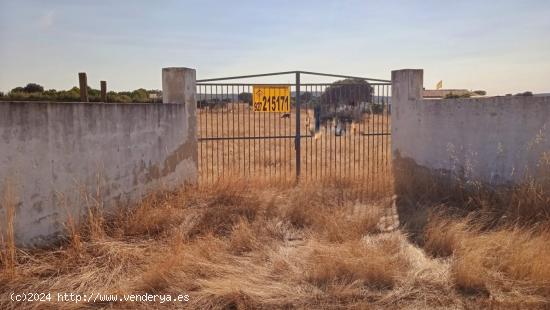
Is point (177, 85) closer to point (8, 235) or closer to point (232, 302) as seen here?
point (8, 235)

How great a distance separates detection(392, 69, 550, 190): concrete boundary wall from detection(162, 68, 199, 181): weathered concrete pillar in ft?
12.1

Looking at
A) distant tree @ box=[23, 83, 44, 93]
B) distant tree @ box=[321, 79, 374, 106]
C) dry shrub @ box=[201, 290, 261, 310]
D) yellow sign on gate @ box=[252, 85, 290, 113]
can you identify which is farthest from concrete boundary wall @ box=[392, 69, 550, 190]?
distant tree @ box=[23, 83, 44, 93]

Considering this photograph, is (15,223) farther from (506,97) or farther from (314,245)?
(506,97)

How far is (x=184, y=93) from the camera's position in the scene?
693 centimetres

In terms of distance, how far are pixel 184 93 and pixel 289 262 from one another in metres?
3.92

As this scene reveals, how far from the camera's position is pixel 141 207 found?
5.35 meters

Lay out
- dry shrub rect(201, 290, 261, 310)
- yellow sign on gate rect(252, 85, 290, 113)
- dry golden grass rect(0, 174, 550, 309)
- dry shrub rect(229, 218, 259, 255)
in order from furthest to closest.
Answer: yellow sign on gate rect(252, 85, 290, 113)
dry shrub rect(229, 218, 259, 255)
dry golden grass rect(0, 174, 550, 309)
dry shrub rect(201, 290, 261, 310)

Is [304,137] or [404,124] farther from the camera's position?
[304,137]

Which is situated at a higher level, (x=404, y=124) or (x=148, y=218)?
(x=404, y=124)

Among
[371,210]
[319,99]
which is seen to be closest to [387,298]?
[371,210]

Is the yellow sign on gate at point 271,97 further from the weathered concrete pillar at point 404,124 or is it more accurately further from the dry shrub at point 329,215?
the weathered concrete pillar at point 404,124

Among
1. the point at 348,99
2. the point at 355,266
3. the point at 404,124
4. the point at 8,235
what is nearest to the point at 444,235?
the point at 355,266

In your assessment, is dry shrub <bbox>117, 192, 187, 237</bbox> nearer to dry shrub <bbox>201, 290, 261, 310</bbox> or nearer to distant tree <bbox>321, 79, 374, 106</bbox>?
dry shrub <bbox>201, 290, 261, 310</bbox>

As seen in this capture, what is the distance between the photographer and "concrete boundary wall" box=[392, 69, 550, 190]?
210 inches
